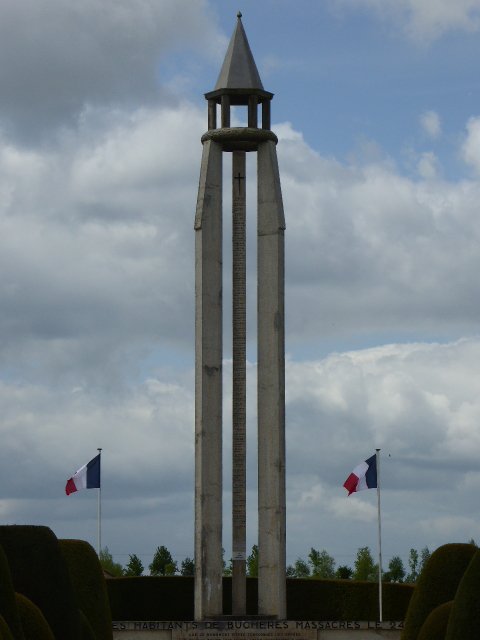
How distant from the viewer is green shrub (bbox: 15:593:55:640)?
26250mm

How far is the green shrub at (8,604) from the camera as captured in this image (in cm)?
2400

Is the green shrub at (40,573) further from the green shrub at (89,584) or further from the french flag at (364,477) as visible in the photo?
the french flag at (364,477)

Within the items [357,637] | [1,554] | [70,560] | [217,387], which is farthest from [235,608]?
[1,554]

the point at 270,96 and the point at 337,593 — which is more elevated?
the point at 270,96

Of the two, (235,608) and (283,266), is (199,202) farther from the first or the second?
(235,608)

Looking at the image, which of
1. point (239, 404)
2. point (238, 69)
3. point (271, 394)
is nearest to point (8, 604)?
point (239, 404)

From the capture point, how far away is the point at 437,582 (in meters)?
31.3

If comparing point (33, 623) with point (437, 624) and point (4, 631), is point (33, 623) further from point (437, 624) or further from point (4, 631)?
point (437, 624)

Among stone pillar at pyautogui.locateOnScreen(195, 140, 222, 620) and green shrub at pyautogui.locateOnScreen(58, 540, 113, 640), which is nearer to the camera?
green shrub at pyautogui.locateOnScreen(58, 540, 113, 640)

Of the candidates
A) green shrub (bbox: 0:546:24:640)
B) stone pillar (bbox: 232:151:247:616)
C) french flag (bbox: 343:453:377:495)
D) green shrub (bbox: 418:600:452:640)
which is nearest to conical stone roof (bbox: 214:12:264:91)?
stone pillar (bbox: 232:151:247:616)

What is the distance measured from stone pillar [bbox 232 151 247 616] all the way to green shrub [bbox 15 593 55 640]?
17.6 m

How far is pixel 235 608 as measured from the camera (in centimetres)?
4406

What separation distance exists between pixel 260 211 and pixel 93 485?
10.1 m

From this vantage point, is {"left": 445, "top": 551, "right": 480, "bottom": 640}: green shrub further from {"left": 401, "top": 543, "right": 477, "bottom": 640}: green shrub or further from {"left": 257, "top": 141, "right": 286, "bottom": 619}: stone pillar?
{"left": 257, "top": 141, "right": 286, "bottom": 619}: stone pillar
